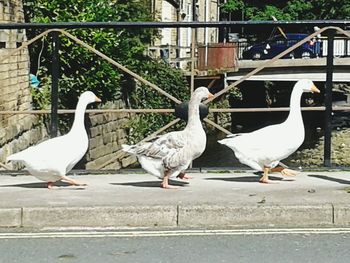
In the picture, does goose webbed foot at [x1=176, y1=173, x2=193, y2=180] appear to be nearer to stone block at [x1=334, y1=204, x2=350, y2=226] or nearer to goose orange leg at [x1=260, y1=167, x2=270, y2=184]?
goose orange leg at [x1=260, y1=167, x2=270, y2=184]

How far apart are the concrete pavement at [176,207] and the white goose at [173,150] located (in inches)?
9.7

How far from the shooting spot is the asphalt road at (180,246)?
6406 millimetres

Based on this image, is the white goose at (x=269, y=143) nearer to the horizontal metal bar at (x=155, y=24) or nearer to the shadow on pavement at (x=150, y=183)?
the shadow on pavement at (x=150, y=183)

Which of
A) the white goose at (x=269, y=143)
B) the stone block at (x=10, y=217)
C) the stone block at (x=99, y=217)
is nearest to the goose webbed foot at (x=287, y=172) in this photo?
the white goose at (x=269, y=143)

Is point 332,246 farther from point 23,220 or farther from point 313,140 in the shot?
point 313,140

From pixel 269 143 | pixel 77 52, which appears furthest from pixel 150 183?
pixel 77 52

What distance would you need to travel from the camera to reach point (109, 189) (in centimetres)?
850

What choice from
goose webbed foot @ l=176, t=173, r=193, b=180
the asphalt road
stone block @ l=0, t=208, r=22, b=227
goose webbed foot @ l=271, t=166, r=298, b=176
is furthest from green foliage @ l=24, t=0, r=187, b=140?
the asphalt road

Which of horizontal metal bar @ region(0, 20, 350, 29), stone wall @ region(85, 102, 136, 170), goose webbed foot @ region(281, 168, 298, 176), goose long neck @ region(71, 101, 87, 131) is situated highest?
horizontal metal bar @ region(0, 20, 350, 29)

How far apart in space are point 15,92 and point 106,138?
645 centimetres

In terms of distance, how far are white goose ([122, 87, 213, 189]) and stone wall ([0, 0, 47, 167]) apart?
6.41m

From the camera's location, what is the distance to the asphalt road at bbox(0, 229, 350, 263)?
6.41 meters

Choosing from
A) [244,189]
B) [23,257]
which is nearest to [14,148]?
[244,189]

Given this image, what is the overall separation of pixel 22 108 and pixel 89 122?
4.50 m
